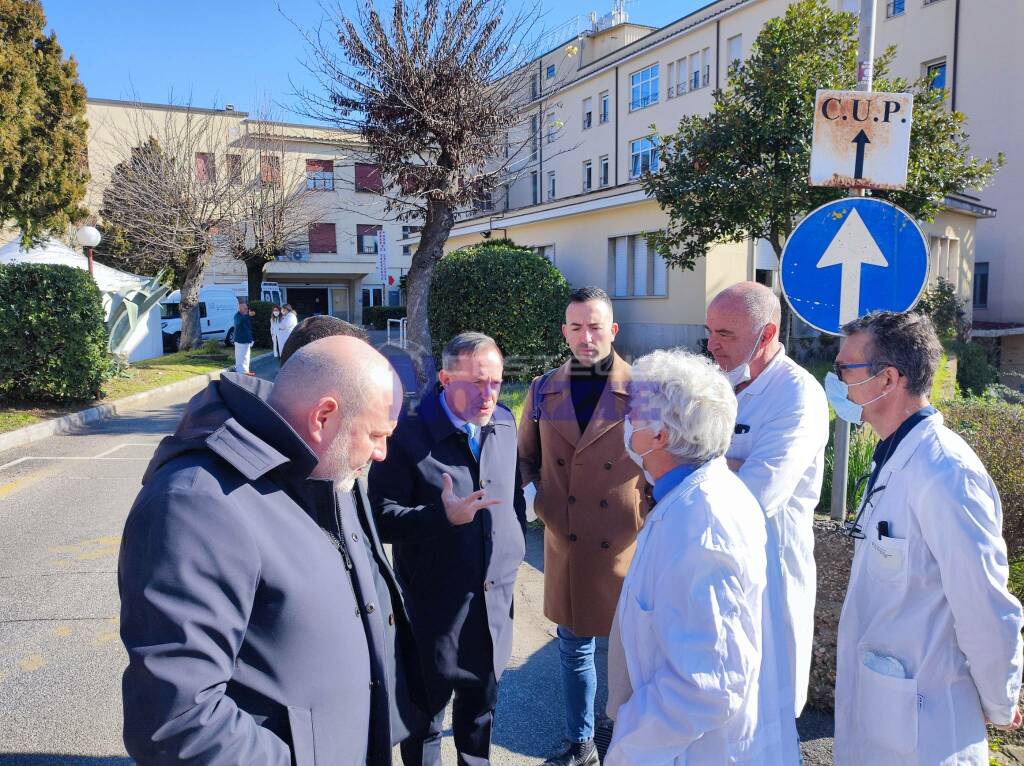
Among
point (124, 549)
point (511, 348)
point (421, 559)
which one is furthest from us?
point (511, 348)

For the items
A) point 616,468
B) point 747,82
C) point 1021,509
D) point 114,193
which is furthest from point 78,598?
point 114,193

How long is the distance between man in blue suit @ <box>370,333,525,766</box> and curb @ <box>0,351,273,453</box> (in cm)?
566

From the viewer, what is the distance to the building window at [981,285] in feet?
76.2

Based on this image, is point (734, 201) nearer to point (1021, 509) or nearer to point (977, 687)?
point (1021, 509)

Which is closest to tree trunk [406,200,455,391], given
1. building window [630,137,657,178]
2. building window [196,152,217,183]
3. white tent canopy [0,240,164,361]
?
white tent canopy [0,240,164,361]

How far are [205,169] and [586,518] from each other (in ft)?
82.7

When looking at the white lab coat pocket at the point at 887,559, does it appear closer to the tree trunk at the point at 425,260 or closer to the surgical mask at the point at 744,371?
the surgical mask at the point at 744,371

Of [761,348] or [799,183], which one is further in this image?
[799,183]

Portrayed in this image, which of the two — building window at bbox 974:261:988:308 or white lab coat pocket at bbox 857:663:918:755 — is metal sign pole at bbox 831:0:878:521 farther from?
building window at bbox 974:261:988:308

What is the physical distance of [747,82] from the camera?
10516mm

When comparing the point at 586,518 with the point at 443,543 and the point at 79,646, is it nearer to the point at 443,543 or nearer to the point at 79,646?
the point at 443,543

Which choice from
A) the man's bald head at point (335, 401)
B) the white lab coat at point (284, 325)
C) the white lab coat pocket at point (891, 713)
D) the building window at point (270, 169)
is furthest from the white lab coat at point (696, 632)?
the building window at point (270, 169)

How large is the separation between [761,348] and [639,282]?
50.7 ft

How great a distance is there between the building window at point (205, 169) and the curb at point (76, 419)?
10.6 meters
